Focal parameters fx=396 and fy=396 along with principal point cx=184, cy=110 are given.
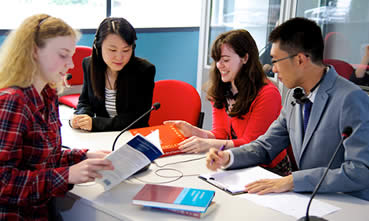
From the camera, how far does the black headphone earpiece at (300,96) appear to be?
1670 mm

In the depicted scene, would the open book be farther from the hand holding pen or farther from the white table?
the hand holding pen

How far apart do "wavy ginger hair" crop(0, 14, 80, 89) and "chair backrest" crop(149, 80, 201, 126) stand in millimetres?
1406

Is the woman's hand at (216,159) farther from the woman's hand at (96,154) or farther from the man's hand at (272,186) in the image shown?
the woman's hand at (96,154)

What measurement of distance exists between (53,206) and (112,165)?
29 centimetres

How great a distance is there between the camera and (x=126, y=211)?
138 centimetres

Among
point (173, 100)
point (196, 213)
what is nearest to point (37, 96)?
point (196, 213)

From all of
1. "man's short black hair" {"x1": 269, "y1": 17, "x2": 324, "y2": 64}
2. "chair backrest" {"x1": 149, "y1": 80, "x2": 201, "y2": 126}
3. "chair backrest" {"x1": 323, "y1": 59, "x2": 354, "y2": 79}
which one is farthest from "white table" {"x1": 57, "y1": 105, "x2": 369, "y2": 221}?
"chair backrest" {"x1": 323, "y1": 59, "x2": 354, "y2": 79}

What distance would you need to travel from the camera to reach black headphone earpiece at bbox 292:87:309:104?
5.48ft

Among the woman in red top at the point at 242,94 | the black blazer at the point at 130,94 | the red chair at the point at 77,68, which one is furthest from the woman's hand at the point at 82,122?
the red chair at the point at 77,68

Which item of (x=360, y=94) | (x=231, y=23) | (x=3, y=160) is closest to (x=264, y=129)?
(x=360, y=94)

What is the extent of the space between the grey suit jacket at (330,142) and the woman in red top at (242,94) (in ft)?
0.98

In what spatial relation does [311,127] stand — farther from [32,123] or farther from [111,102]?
[111,102]

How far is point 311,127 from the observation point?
1.62 meters

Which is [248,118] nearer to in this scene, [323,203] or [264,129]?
[264,129]
